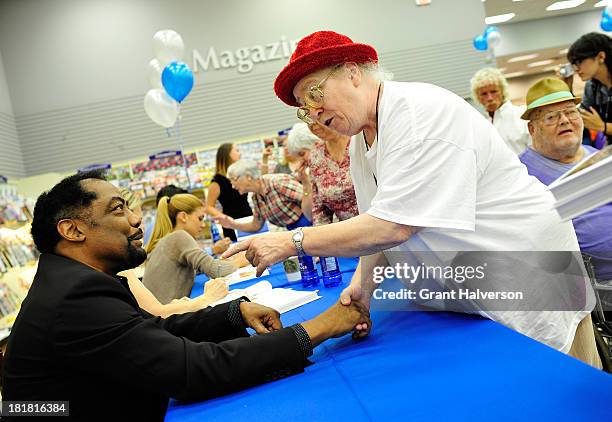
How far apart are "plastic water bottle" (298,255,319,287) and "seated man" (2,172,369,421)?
0.94m

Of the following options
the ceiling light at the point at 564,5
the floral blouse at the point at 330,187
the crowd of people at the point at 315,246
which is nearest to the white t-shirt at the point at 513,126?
the floral blouse at the point at 330,187

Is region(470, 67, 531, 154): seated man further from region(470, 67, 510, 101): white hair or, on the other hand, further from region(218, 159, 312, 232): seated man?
region(218, 159, 312, 232): seated man

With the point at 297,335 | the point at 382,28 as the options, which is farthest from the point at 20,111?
the point at 297,335

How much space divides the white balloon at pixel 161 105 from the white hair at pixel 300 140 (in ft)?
10.3

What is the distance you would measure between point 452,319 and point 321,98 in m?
0.78

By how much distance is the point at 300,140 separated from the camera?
3.98 metres

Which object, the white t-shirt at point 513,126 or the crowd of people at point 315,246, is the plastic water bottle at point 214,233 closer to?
the white t-shirt at point 513,126

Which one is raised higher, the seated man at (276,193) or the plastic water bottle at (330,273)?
the seated man at (276,193)

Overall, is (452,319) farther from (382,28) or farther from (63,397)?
(382,28)

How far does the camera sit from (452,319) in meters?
1.49

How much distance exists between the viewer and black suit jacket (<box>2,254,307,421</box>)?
1289mm

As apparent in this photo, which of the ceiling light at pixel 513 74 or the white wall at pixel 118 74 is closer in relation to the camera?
the white wall at pixel 118 74

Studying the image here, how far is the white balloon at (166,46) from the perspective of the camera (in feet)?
22.2

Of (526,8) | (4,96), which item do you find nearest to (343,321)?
(4,96)
